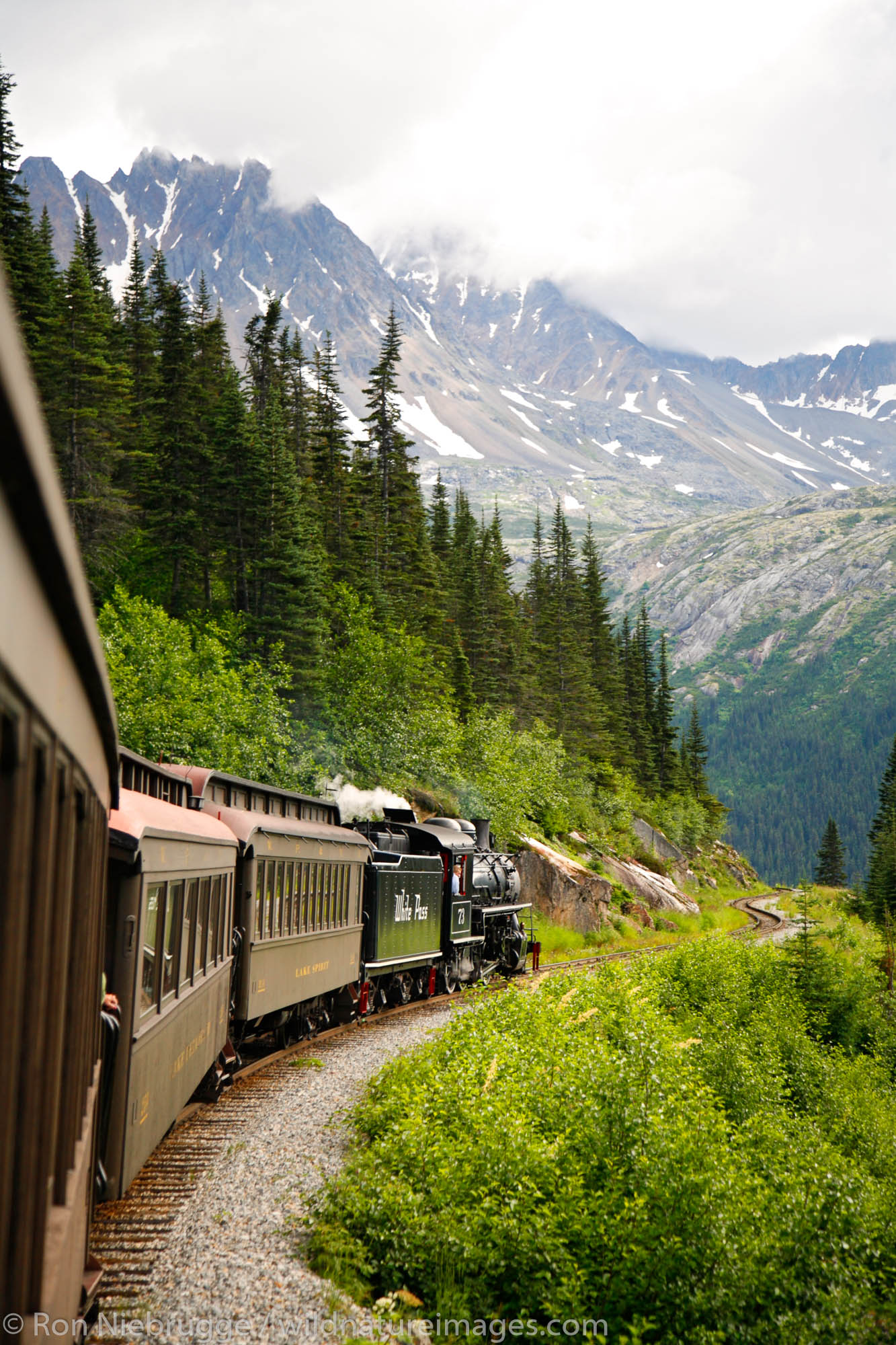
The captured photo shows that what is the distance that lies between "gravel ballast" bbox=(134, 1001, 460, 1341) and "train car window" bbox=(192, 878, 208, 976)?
1.99 meters

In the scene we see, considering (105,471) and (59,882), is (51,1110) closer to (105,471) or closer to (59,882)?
(59,882)

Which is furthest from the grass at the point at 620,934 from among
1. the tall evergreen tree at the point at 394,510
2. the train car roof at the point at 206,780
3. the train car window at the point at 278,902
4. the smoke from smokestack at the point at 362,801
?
the train car window at the point at 278,902

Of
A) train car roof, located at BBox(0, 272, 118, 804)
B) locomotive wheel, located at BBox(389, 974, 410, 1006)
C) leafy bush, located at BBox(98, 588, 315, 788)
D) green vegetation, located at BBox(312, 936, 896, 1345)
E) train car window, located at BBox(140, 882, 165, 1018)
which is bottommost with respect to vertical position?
locomotive wheel, located at BBox(389, 974, 410, 1006)

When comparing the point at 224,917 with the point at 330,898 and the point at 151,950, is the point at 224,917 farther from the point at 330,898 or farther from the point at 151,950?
the point at 330,898

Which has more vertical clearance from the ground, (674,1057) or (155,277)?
(155,277)

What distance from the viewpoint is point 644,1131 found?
10758 millimetres

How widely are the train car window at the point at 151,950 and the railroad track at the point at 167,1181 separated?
1640mm

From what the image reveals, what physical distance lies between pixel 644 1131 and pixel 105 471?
34225 millimetres

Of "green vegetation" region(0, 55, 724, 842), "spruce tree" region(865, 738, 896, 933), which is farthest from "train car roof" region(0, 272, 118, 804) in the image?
"spruce tree" region(865, 738, 896, 933)

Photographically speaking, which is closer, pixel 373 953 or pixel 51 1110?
pixel 51 1110

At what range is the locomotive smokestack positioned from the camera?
29.6 m

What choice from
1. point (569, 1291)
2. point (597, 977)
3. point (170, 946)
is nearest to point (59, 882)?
point (170, 946)

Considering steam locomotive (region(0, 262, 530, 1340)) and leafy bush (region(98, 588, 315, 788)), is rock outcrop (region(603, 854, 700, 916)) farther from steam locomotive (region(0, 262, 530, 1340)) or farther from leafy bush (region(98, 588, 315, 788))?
steam locomotive (region(0, 262, 530, 1340))

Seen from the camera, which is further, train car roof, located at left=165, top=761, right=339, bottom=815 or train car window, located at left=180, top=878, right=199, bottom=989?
train car roof, located at left=165, top=761, right=339, bottom=815
